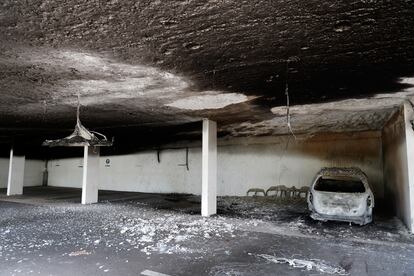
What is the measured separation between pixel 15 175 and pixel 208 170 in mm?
11468

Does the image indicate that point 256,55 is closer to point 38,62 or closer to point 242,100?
point 242,100

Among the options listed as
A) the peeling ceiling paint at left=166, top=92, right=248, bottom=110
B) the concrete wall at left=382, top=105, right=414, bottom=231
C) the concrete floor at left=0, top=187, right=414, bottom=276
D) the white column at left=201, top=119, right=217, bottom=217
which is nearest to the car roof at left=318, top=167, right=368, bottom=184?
the concrete wall at left=382, top=105, right=414, bottom=231

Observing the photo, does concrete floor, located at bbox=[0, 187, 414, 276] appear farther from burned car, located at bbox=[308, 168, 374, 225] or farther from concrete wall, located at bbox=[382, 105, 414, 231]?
concrete wall, located at bbox=[382, 105, 414, 231]

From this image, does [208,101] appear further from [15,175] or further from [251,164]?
[15,175]

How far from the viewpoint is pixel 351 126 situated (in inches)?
404

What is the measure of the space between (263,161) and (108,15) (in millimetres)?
11373

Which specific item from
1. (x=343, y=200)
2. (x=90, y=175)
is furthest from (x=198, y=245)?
(x=90, y=175)

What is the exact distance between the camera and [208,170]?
8875 millimetres

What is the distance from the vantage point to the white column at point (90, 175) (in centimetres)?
1163

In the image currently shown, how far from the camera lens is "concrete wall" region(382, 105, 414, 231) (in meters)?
6.34

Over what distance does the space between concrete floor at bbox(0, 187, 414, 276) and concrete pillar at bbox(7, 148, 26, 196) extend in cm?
679

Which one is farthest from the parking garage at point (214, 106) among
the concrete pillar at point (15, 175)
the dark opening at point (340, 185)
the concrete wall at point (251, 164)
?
the concrete pillar at point (15, 175)

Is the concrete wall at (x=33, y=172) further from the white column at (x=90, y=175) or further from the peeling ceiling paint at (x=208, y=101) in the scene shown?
the peeling ceiling paint at (x=208, y=101)

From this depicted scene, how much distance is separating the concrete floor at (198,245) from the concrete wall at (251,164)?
3.62 meters
